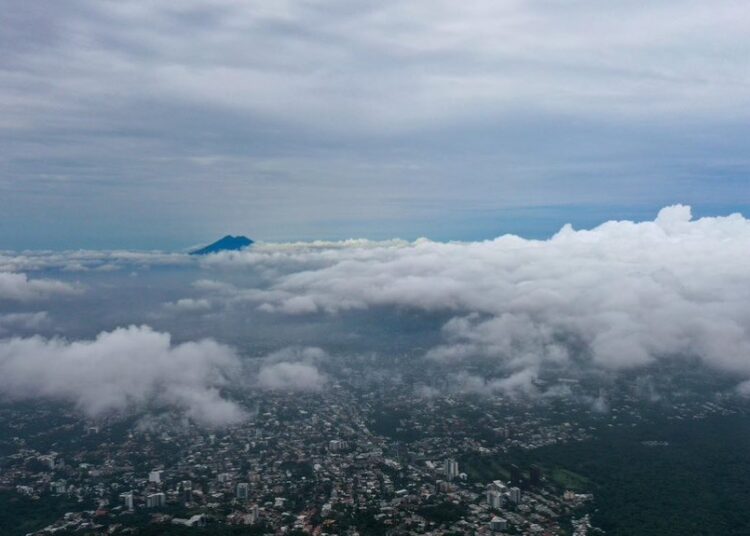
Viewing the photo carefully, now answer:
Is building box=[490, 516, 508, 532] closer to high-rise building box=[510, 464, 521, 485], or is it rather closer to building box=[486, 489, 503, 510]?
building box=[486, 489, 503, 510]

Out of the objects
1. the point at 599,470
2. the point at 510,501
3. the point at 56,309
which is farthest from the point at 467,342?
the point at 56,309

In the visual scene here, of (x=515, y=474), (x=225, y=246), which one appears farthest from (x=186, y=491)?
(x=225, y=246)

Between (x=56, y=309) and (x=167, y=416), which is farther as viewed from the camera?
(x=56, y=309)

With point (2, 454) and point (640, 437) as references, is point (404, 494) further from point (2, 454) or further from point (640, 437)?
point (2, 454)

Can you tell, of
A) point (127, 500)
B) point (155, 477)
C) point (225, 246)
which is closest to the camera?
point (127, 500)

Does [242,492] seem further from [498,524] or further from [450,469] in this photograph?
[498,524]

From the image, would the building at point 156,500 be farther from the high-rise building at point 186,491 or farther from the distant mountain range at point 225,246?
the distant mountain range at point 225,246
